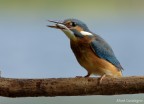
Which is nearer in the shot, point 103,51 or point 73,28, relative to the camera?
point 73,28

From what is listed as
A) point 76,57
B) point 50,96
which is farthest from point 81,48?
point 50,96

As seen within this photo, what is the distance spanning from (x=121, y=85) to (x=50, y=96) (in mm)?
273

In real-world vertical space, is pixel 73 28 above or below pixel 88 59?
above

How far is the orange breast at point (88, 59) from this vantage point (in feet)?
4.94

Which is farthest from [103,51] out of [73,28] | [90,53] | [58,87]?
[58,87]

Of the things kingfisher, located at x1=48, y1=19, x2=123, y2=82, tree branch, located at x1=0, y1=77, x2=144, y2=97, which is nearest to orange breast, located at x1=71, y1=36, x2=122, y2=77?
kingfisher, located at x1=48, y1=19, x2=123, y2=82

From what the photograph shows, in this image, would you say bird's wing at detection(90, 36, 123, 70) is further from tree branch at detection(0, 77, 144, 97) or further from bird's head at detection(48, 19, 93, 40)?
tree branch at detection(0, 77, 144, 97)

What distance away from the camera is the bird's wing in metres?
1.54

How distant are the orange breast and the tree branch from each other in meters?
0.24

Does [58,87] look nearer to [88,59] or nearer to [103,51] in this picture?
[88,59]

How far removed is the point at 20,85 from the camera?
1259 mm

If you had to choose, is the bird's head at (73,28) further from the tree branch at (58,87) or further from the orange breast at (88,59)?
the tree branch at (58,87)

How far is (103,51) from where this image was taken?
1582 millimetres

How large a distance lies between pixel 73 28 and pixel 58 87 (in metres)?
0.30
